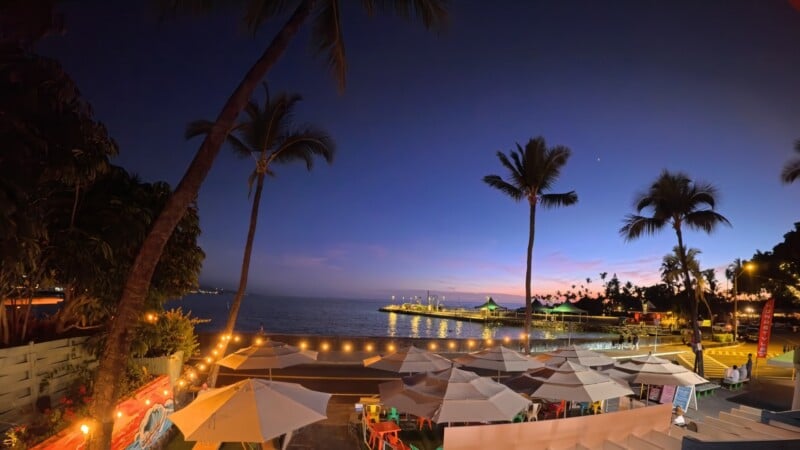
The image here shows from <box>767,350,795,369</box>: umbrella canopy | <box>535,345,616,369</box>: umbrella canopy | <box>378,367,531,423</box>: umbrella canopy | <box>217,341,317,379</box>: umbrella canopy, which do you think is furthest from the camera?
<box>767,350,795,369</box>: umbrella canopy

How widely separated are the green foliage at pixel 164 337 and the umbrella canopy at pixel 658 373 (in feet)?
42.7

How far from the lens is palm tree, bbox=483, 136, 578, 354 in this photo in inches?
717

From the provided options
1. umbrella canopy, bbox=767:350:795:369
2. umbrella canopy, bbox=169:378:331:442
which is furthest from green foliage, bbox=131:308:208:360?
umbrella canopy, bbox=767:350:795:369

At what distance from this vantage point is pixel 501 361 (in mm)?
14031

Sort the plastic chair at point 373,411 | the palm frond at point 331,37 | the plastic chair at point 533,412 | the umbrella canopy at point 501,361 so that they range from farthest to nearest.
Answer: the umbrella canopy at point 501,361 < the plastic chair at point 533,412 < the plastic chair at point 373,411 < the palm frond at point 331,37

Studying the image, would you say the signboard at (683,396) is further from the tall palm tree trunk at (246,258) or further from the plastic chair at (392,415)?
the tall palm tree trunk at (246,258)

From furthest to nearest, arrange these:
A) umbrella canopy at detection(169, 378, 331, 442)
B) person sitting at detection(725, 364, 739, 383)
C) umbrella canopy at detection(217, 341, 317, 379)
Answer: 1. person sitting at detection(725, 364, 739, 383)
2. umbrella canopy at detection(217, 341, 317, 379)
3. umbrella canopy at detection(169, 378, 331, 442)

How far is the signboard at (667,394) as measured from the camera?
1457 centimetres

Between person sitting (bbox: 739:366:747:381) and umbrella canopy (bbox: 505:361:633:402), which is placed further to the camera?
person sitting (bbox: 739:366:747:381)

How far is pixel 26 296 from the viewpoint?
34.0 ft

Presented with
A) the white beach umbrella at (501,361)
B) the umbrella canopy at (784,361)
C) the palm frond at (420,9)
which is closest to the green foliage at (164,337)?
the white beach umbrella at (501,361)

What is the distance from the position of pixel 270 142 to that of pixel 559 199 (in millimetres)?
11199

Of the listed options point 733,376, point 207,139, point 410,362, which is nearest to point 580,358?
point 410,362

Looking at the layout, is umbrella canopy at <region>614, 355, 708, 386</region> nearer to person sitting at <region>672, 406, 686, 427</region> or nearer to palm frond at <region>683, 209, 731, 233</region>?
person sitting at <region>672, 406, 686, 427</region>
